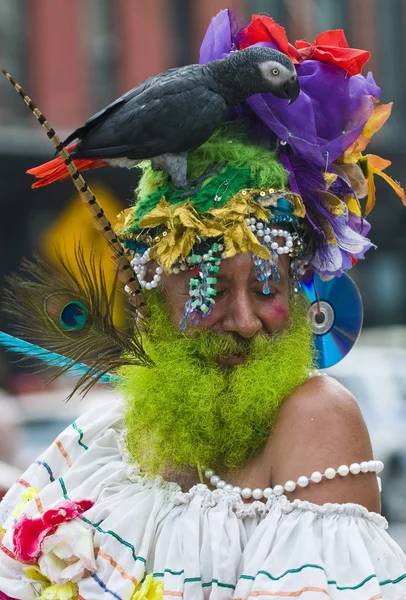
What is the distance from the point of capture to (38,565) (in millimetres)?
2438

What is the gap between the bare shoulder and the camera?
7.26ft

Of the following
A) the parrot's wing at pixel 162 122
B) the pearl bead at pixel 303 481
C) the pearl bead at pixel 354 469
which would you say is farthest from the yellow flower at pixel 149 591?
the parrot's wing at pixel 162 122

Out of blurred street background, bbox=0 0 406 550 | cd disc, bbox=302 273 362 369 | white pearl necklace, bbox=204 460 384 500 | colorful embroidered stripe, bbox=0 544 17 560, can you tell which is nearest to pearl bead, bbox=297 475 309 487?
Answer: white pearl necklace, bbox=204 460 384 500

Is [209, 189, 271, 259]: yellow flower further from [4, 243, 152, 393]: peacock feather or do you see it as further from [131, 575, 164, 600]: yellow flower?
[131, 575, 164, 600]: yellow flower

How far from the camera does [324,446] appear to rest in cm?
224

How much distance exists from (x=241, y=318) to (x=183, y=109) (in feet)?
1.75

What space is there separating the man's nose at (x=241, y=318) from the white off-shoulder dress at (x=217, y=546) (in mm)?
387

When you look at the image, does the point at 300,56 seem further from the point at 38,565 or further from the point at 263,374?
the point at 38,565

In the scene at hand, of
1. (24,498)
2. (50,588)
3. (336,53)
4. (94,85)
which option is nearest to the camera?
(50,588)

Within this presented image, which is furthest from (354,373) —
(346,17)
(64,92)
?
(346,17)

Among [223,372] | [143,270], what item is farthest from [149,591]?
[143,270]

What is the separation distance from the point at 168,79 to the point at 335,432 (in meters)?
0.97

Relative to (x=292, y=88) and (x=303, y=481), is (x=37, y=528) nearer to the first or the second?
(x=303, y=481)

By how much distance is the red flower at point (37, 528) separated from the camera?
2.40 m
